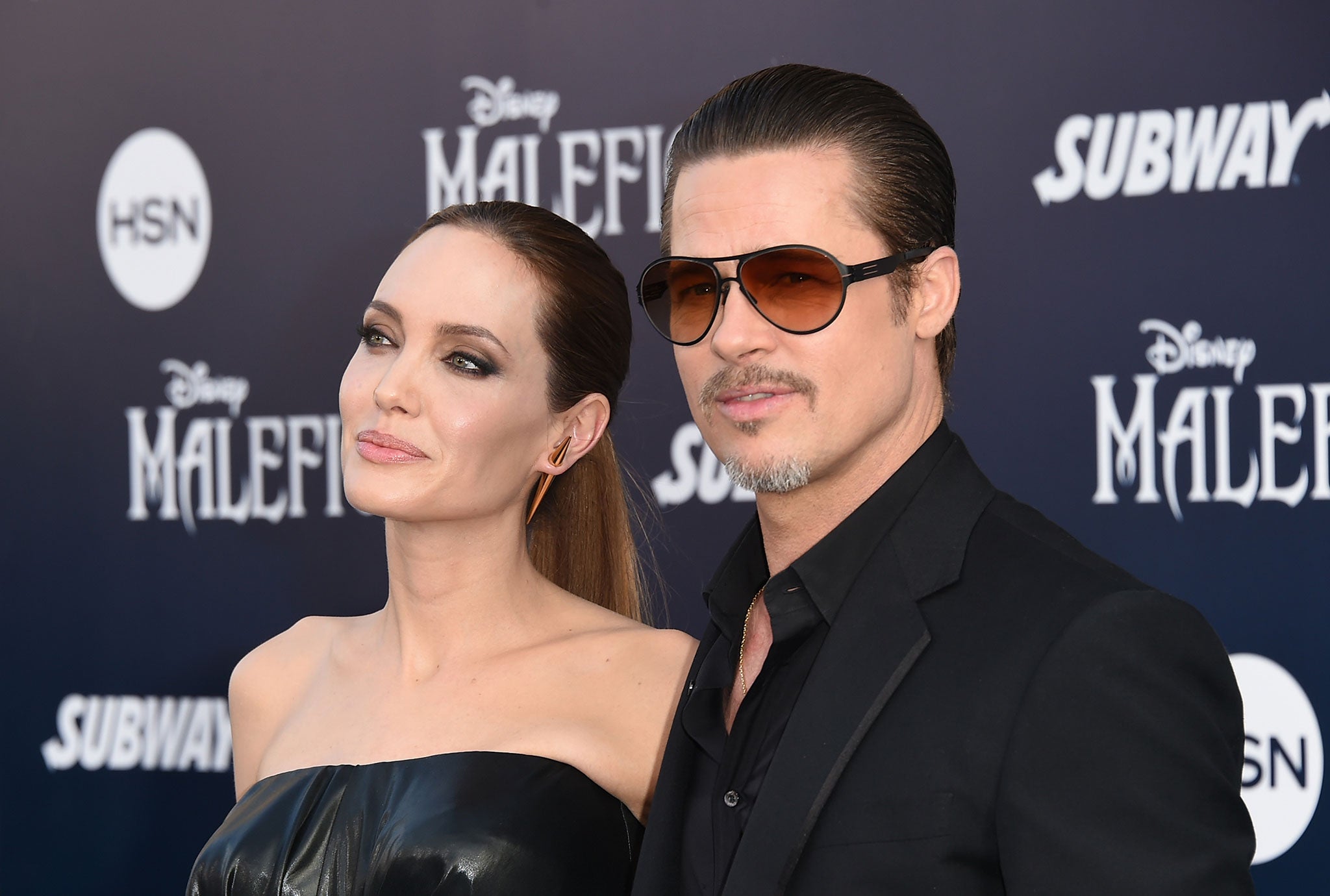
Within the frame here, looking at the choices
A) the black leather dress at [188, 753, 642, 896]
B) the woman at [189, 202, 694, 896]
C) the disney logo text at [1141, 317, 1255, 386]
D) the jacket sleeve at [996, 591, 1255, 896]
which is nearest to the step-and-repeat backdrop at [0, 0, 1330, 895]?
the disney logo text at [1141, 317, 1255, 386]

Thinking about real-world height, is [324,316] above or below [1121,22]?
below

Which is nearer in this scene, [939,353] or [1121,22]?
[939,353]

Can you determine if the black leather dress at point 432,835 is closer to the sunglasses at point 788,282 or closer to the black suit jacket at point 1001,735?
the black suit jacket at point 1001,735

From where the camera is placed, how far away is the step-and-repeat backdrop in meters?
2.78

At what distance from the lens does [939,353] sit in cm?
167

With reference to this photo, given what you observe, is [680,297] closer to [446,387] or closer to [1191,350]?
[446,387]

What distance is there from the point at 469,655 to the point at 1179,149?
1.85 m

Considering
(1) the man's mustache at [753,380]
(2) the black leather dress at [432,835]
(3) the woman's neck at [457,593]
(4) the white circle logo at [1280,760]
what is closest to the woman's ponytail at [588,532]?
(3) the woman's neck at [457,593]

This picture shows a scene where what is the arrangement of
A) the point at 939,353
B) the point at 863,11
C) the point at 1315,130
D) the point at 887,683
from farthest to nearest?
the point at 863,11, the point at 1315,130, the point at 939,353, the point at 887,683

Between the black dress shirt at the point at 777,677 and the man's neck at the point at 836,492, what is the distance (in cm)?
3

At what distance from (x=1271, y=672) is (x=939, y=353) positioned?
155 centimetres

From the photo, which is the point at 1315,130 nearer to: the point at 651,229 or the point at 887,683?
the point at 651,229

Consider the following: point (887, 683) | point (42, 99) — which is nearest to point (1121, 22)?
point (887, 683)

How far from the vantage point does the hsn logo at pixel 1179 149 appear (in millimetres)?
2775
